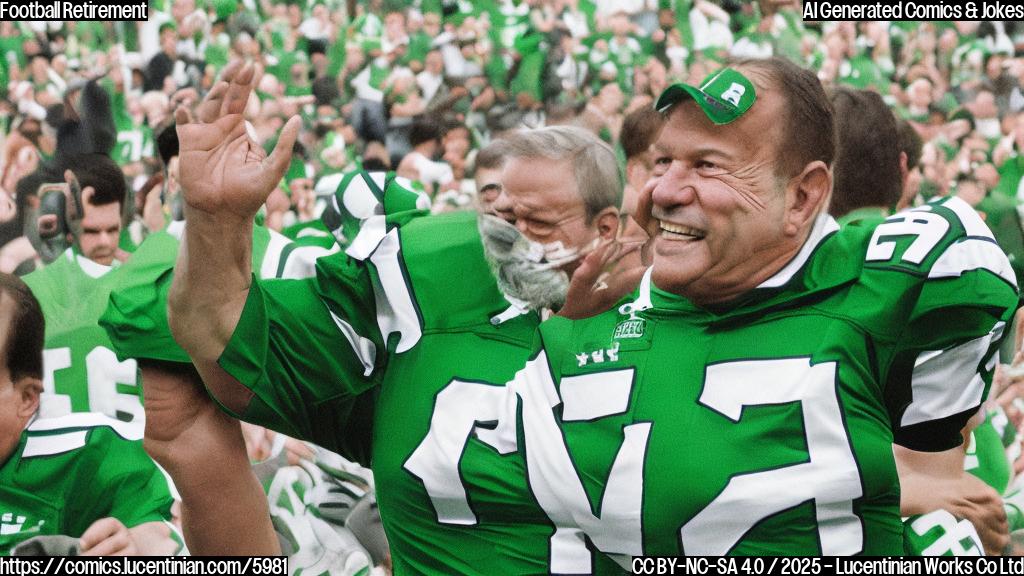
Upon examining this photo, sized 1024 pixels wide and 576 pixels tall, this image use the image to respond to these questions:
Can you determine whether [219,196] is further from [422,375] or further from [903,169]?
[903,169]

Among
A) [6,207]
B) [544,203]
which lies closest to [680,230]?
[544,203]

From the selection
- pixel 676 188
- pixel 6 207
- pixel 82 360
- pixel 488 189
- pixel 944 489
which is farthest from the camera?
pixel 6 207

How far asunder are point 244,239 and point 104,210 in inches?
107

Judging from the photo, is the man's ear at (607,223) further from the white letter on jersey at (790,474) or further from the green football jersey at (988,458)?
the green football jersey at (988,458)

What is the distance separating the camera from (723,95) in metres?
2.46

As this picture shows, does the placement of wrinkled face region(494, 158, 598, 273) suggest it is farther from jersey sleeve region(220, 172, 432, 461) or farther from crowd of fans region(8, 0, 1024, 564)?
crowd of fans region(8, 0, 1024, 564)

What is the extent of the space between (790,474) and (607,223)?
909mm

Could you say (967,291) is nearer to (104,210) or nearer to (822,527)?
(822,527)

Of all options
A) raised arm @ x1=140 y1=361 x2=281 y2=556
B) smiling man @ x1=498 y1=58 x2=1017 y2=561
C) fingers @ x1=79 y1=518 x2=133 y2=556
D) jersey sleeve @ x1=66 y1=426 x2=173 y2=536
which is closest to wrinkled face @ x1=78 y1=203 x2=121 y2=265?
jersey sleeve @ x1=66 y1=426 x2=173 y2=536

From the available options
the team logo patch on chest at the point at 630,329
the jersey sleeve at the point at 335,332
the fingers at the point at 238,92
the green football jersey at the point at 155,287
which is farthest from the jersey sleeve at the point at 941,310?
the green football jersey at the point at 155,287

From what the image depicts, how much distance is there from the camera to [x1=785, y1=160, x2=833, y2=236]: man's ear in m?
2.54

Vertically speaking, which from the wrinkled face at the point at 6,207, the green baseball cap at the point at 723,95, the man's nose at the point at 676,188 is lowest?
the wrinkled face at the point at 6,207

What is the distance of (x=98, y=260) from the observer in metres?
5.07

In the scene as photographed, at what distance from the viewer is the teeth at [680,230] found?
99.2 inches
